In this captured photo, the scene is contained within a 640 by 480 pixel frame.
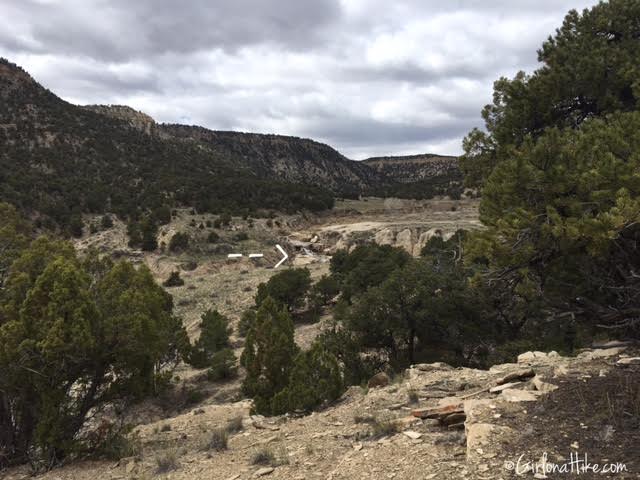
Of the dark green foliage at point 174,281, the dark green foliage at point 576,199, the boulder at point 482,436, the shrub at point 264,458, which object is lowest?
the dark green foliage at point 174,281

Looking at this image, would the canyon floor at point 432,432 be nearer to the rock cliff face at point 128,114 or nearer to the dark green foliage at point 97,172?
the dark green foliage at point 97,172

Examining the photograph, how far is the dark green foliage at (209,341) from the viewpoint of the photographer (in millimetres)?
18173

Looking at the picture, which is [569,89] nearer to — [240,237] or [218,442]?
[218,442]

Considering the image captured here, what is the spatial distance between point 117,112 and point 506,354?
10126 cm

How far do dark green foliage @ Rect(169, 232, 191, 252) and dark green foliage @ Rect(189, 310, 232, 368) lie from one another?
20978 millimetres

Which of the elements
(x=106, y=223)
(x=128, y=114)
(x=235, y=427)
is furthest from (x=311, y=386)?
(x=128, y=114)

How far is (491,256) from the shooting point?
602cm

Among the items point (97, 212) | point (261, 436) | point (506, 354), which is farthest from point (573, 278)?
point (97, 212)

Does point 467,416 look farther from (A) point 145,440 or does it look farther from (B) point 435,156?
(B) point 435,156

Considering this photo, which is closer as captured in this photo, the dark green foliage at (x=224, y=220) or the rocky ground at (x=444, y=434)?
the rocky ground at (x=444, y=434)

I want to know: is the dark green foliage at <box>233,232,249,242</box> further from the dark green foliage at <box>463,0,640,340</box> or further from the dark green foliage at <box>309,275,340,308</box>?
the dark green foliage at <box>463,0,640,340</box>

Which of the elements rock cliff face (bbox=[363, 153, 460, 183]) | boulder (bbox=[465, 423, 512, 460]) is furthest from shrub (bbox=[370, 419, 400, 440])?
rock cliff face (bbox=[363, 153, 460, 183])

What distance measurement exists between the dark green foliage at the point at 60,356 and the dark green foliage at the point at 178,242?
31832 mm

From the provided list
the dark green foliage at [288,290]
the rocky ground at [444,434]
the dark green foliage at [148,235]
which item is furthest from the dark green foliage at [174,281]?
the rocky ground at [444,434]
